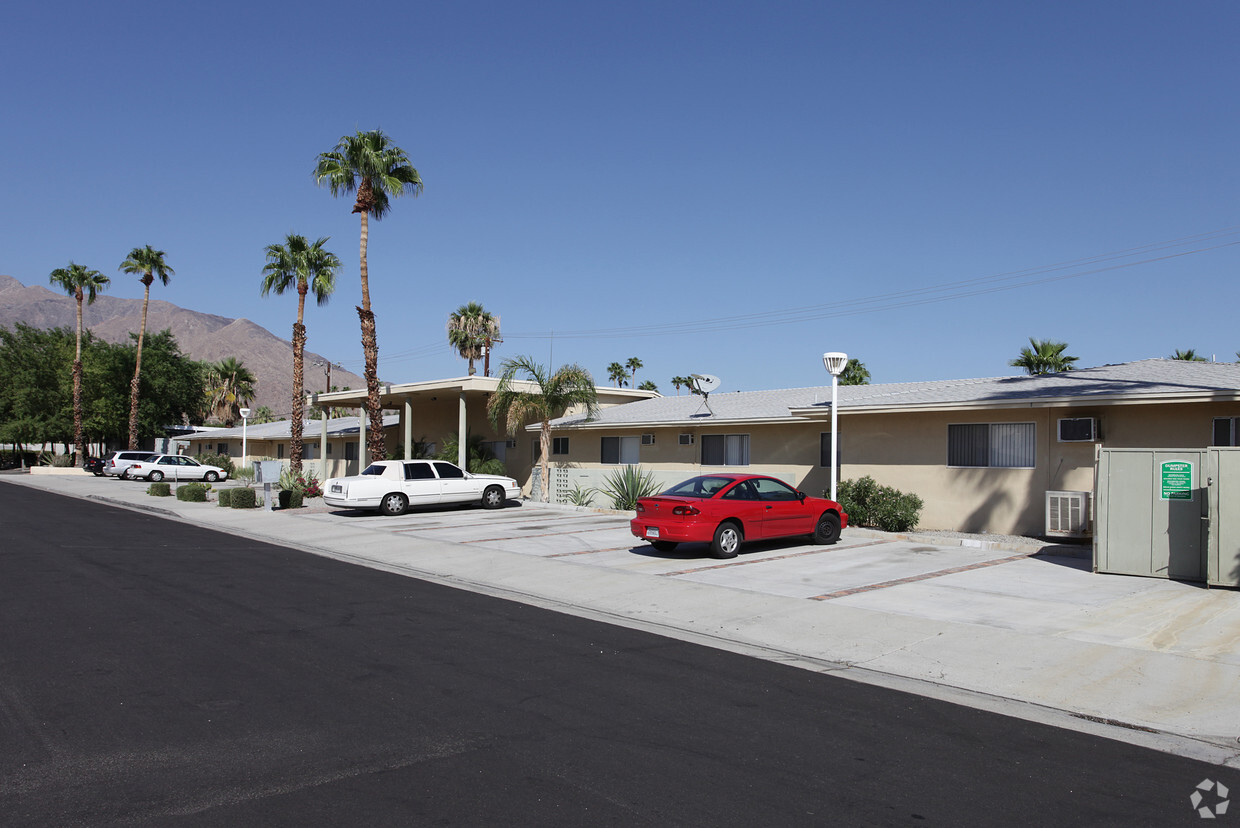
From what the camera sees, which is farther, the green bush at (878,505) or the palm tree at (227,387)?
the palm tree at (227,387)

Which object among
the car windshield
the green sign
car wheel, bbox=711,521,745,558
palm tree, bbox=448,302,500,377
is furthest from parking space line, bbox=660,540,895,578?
palm tree, bbox=448,302,500,377

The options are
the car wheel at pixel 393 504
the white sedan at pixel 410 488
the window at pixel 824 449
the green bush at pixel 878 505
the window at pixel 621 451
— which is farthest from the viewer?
the window at pixel 621 451

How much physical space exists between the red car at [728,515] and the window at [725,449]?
736 cm

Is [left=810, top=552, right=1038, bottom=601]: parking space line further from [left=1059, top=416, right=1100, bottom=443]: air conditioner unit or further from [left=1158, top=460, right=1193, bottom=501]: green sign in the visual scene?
[left=1158, top=460, right=1193, bottom=501]: green sign

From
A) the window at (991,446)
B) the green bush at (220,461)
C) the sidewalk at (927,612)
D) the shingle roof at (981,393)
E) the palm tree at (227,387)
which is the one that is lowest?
the sidewalk at (927,612)

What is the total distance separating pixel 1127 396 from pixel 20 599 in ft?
56.0

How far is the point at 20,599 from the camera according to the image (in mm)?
10641

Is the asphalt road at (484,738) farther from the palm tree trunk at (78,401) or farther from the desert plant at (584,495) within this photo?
the palm tree trunk at (78,401)

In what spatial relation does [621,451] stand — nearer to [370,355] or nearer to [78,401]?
[370,355]

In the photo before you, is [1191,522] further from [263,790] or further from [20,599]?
[20,599]

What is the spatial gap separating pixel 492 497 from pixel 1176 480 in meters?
17.4

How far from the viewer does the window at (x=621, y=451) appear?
89.7ft

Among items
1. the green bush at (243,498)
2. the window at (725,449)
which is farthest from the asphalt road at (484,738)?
the green bush at (243,498)

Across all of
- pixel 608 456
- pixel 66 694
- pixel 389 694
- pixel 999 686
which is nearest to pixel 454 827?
pixel 389 694
